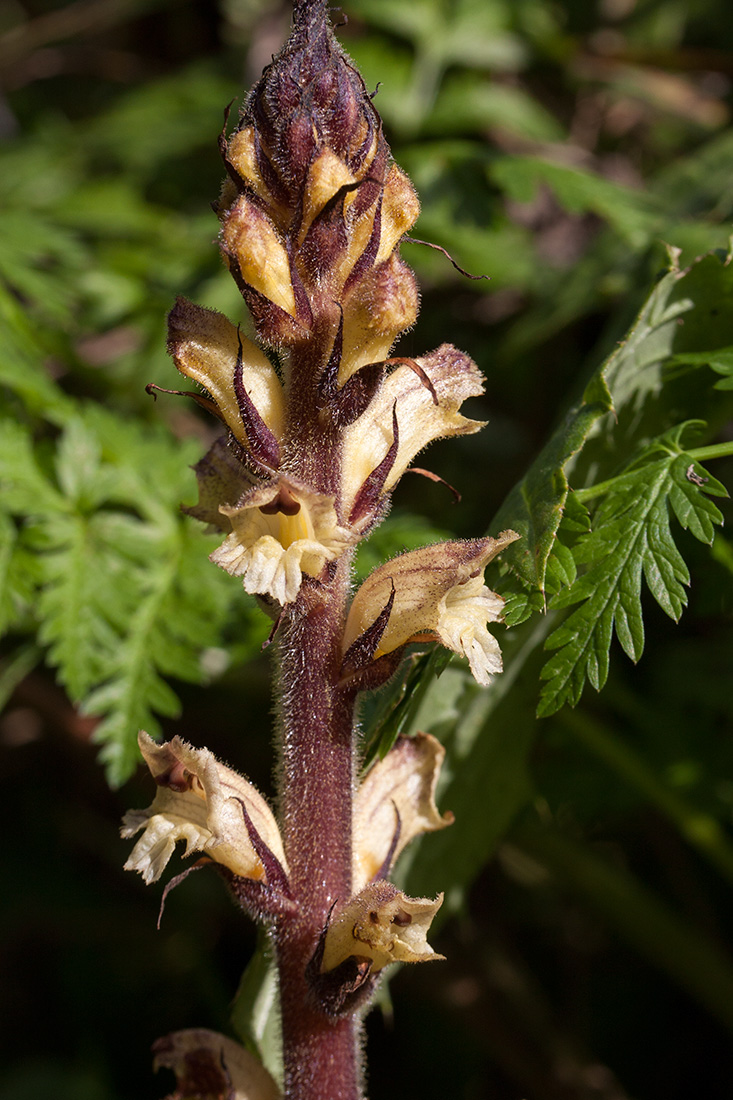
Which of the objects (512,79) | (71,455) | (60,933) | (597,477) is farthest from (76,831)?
(512,79)

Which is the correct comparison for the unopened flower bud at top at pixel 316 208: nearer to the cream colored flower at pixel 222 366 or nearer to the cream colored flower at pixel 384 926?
the cream colored flower at pixel 222 366

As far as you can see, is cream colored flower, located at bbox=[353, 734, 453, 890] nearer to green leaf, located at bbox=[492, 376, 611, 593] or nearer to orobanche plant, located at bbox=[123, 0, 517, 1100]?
orobanche plant, located at bbox=[123, 0, 517, 1100]

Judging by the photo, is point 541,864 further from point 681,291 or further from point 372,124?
point 372,124

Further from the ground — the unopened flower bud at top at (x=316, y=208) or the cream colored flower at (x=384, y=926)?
the unopened flower bud at top at (x=316, y=208)

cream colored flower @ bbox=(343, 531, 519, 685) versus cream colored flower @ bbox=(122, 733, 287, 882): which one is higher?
cream colored flower @ bbox=(343, 531, 519, 685)

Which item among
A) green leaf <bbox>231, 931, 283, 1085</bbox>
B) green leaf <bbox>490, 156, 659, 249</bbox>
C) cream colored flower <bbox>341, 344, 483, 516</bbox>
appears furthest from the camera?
green leaf <bbox>490, 156, 659, 249</bbox>

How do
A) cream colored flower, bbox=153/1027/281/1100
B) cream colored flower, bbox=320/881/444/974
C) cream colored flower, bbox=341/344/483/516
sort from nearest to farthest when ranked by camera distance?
cream colored flower, bbox=320/881/444/974 → cream colored flower, bbox=341/344/483/516 → cream colored flower, bbox=153/1027/281/1100

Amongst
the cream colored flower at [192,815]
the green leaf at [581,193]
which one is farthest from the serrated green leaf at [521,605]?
the green leaf at [581,193]

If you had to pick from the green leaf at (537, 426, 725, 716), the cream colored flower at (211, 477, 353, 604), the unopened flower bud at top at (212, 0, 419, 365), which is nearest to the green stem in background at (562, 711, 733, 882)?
the green leaf at (537, 426, 725, 716)
